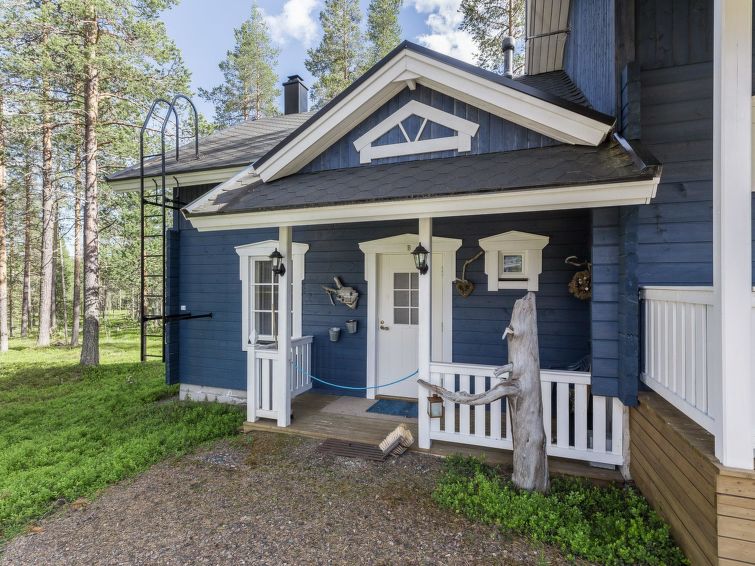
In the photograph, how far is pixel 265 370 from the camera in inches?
179

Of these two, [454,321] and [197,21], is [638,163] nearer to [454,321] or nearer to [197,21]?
[454,321]

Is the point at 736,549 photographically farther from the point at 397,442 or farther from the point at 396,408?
the point at 396,408

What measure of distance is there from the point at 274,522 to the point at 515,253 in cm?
367

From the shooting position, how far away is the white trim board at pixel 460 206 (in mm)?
2814

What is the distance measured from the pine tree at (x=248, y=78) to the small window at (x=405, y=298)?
56.2 feet

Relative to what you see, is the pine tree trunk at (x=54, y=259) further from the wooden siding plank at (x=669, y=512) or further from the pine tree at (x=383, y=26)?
the wooden siding plank at (x=669, y=512)

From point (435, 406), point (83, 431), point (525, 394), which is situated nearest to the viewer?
point (525, 394)

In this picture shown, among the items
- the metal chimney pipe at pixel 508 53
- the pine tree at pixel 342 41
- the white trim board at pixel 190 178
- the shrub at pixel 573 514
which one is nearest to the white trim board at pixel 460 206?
the white trim board at pixel 190 178

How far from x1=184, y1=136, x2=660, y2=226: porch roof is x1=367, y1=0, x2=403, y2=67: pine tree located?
14.1 m

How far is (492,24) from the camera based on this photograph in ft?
43.0

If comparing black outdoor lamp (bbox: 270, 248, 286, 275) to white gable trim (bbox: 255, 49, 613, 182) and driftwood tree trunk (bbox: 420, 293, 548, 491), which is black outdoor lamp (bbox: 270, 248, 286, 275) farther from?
driftwood tree trunk (bbox: 420, 293, 548, 491)

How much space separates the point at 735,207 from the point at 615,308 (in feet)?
5.29

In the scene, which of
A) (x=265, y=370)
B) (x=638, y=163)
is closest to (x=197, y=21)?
(x=265, y=370)

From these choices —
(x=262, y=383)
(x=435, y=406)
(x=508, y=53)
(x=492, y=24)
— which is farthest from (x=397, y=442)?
(x=492, y=24)
